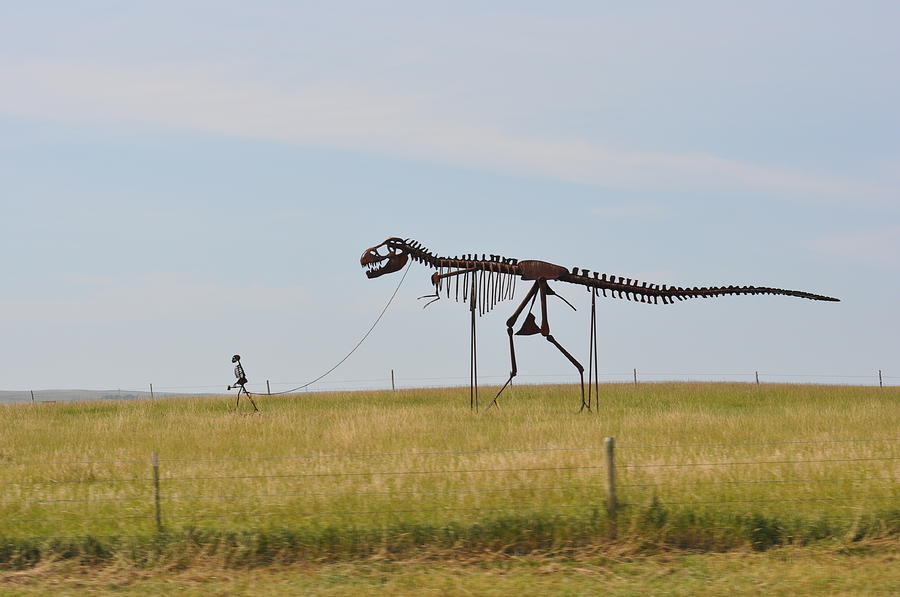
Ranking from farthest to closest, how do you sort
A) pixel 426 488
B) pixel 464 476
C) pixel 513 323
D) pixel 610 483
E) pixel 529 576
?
pixel 513 323, pixel 464 476, pixel 426 488, pixel 610 483, pixel 529 576

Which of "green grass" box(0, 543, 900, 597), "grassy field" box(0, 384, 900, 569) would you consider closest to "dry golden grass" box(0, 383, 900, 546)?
"grassy field" box(0, 384, 900, 569)

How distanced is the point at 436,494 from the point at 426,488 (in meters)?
0.48

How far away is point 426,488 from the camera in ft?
41.4

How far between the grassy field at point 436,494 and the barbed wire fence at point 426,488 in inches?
1.3

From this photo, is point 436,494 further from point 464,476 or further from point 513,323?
point 513,323

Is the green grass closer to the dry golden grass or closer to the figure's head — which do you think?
the dry golden grass

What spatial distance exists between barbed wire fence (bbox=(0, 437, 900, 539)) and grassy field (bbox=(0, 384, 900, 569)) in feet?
0.11

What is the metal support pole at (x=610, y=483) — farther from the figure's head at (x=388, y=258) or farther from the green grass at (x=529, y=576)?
the figure's head at (x=388, y=258)

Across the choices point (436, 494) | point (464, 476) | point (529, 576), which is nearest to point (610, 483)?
point (529, 576)

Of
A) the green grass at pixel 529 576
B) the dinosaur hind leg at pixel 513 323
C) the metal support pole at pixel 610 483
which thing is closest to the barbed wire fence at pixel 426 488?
the metal support pole at pixel 610 483

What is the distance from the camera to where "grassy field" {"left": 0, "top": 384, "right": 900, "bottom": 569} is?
36.8ft

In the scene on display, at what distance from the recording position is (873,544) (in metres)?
11.3

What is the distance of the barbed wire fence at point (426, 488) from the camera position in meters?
11.7

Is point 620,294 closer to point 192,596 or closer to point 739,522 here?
point 739,522
